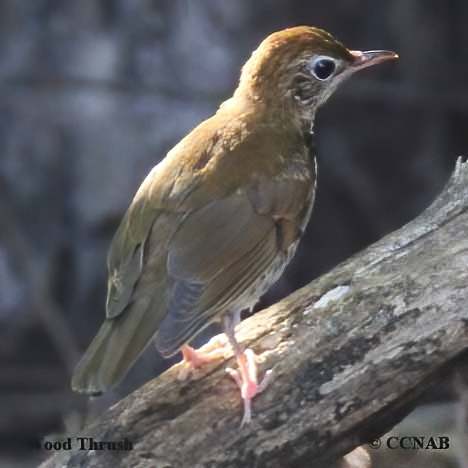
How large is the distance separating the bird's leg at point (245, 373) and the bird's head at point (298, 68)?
1.07 meters

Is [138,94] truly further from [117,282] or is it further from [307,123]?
[117,282]

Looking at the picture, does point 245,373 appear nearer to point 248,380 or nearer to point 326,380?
point 248,380

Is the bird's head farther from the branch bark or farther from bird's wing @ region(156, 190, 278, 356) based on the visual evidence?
the branch bark

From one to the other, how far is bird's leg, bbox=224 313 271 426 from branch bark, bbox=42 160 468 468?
0.11 feet

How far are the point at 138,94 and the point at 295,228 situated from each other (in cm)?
263

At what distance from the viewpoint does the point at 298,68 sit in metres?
5.20

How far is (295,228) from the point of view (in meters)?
4.98

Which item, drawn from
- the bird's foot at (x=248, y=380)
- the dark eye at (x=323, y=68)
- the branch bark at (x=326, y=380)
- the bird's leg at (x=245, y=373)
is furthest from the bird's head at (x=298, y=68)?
the bird's foot at (x=248, y=380)

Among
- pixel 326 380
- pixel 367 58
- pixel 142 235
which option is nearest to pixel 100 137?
pixel 367 58

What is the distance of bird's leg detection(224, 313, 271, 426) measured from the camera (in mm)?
4477

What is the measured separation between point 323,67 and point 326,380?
5.04 feet

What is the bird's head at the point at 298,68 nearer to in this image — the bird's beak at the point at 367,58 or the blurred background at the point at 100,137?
the bird's beak at the point at 367,58

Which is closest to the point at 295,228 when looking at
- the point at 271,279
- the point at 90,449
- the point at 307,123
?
the point at 271,279

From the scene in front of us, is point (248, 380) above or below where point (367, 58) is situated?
below
